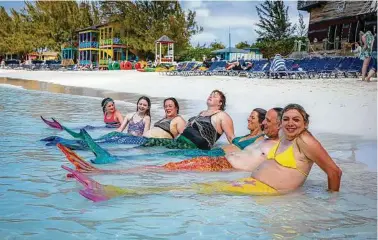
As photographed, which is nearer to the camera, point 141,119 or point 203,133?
point 203,133

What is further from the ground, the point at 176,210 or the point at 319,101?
the point at 319,101

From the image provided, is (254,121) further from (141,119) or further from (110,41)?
(110,41)

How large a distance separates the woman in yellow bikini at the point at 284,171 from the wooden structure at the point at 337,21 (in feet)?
62.3

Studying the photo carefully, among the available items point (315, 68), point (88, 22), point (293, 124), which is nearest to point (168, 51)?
point (88, 22)

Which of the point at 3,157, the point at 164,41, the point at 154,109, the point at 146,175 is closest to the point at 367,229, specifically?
the point at 146,175

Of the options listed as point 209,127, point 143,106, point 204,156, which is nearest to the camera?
point 204,156

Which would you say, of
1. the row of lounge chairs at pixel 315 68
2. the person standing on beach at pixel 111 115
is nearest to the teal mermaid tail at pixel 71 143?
the person standing on beach at pixel 111 115

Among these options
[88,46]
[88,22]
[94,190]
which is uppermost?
A: [88,22]

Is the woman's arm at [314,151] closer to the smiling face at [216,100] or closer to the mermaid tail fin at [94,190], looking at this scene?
the mermaid tail fin at [94,190]

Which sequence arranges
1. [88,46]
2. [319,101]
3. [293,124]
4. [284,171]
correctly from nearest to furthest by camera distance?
[293,124] < [284,171] < [319,101] < [88,46]

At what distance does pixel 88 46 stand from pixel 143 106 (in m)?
40.5

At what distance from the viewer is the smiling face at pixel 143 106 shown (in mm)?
6016

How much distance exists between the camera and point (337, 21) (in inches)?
960

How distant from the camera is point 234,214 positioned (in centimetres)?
322
